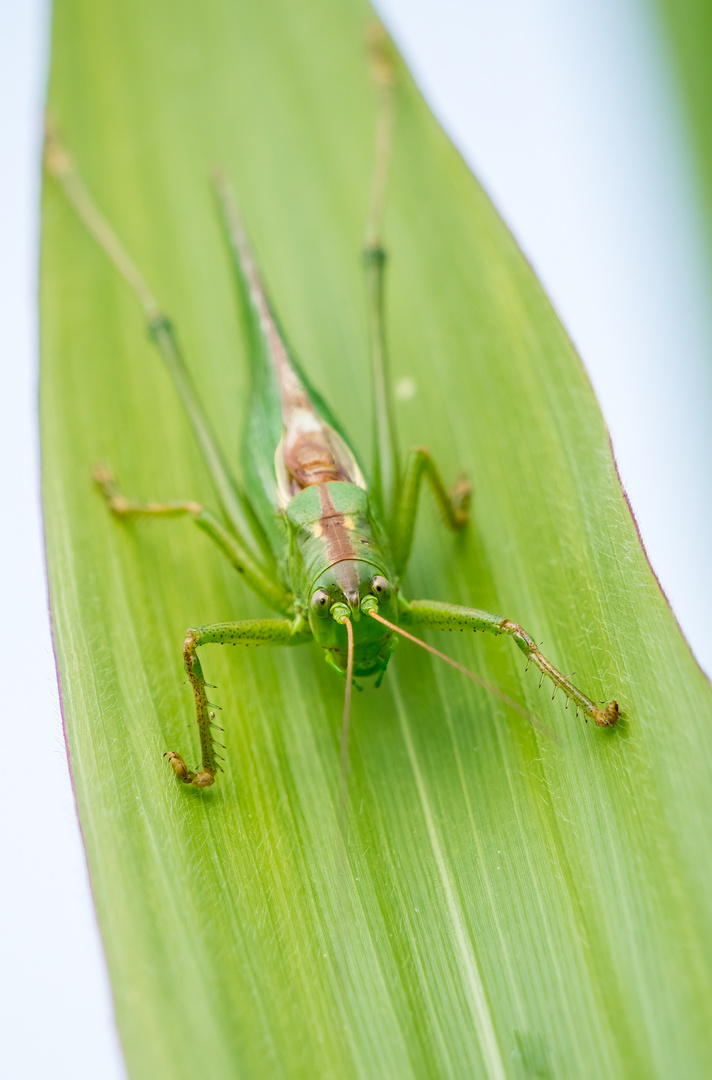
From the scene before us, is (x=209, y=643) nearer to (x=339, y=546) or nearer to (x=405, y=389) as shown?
(x=339, y=546)

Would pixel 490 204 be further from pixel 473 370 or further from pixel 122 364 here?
pixel 122 364

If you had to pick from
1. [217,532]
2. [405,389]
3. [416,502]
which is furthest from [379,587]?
[405,389]

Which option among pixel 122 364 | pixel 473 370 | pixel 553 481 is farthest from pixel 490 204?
pixel 122 364

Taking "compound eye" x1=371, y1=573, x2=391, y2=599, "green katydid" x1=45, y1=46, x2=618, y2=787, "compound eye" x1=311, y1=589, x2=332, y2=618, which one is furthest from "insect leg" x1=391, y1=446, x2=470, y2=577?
"compound eye" x1=311, y1=589, x2=332, y2=618

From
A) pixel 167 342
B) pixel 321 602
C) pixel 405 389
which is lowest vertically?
pixel 321 602

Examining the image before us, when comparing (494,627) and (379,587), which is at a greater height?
(379,587)

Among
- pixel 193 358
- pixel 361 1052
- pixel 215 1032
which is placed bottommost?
pixel 361 1052
